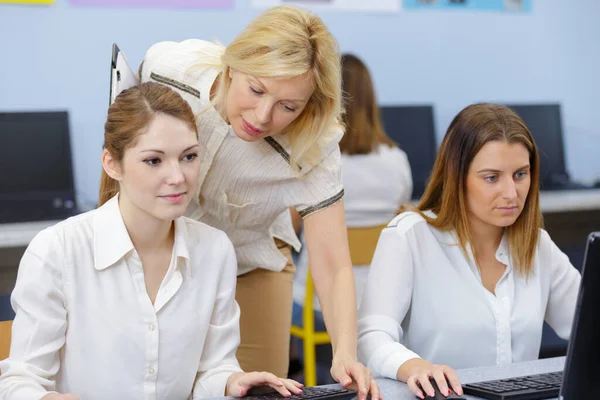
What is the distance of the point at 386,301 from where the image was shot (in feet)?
5.94

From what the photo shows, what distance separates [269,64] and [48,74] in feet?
6.84

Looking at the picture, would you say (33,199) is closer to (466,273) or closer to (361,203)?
(361,203)

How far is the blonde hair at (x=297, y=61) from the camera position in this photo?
1.59m

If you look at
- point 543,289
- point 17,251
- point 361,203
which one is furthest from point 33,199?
point 543,289

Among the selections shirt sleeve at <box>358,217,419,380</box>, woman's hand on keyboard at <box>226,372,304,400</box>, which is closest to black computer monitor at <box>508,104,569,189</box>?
shirt sleeve at <box>358,217,419,380</box>

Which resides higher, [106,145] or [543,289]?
[106,145]

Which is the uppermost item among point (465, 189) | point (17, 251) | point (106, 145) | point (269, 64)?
point (269, 64)

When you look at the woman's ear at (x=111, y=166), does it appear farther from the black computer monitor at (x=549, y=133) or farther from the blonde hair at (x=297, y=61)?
the black computer monitor at (x=549, y=133)

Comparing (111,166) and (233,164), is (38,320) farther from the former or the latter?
(233,164)

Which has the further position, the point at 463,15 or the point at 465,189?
the point at 463,15

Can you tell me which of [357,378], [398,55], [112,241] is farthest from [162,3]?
[357,378]

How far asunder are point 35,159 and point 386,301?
1925mm

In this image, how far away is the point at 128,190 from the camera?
156 centimetres

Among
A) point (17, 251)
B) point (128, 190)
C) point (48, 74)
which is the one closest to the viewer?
point (128, 190)
